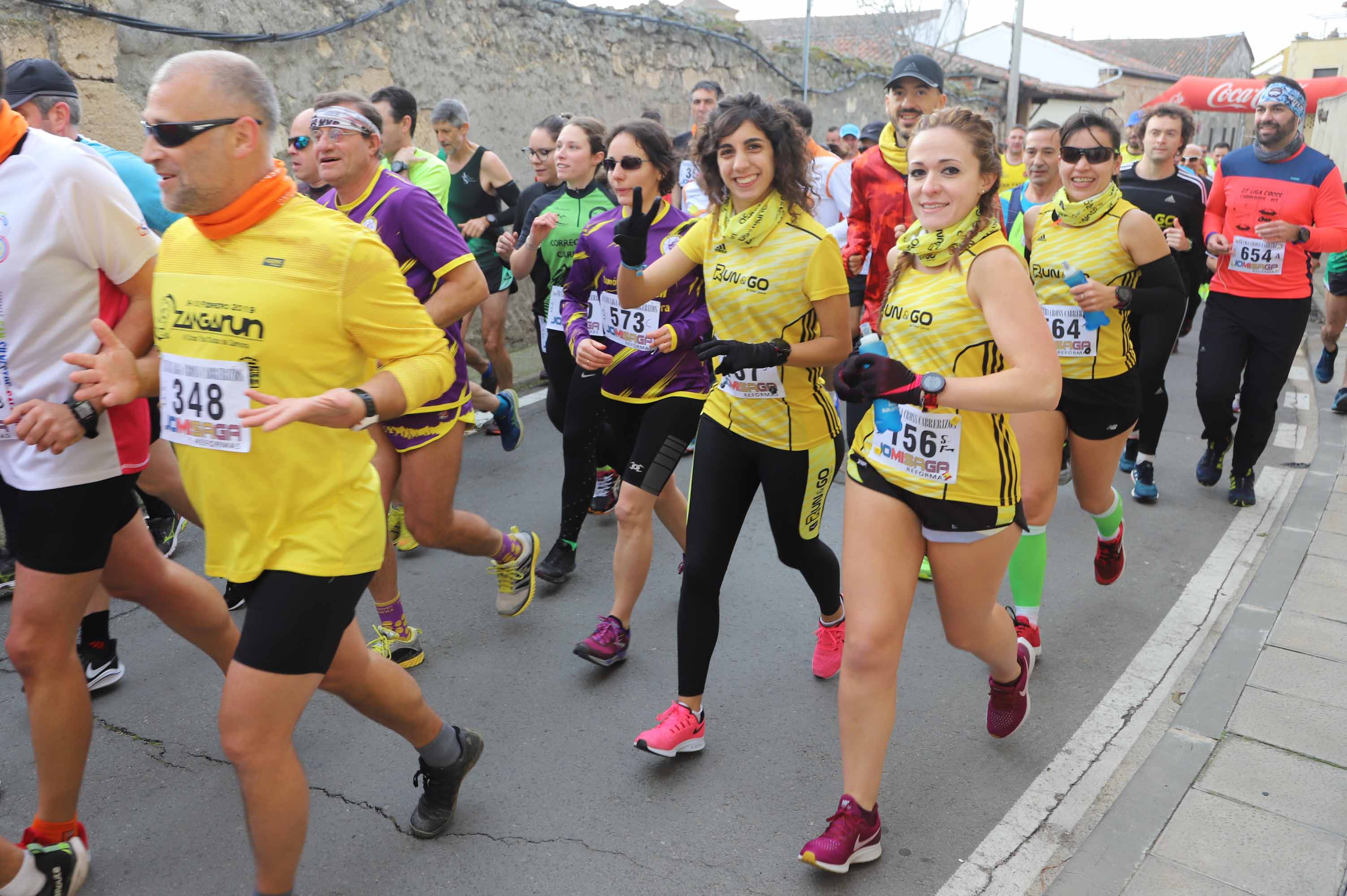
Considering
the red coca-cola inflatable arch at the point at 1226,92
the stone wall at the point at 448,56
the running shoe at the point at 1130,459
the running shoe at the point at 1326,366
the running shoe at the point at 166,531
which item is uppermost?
the red coca-cola inflatable arch at the point at 1226,92

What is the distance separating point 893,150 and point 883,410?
8.40 ft

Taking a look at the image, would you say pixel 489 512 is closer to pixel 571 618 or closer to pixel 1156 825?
pixel 571 618

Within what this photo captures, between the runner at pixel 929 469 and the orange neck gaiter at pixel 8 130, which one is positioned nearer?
the orange neck gaiter at pixel 8 130

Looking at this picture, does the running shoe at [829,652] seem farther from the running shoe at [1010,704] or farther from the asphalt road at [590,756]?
the running shoe at [1010,704]

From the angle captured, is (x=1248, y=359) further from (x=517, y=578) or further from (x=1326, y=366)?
(x=517, y=578)

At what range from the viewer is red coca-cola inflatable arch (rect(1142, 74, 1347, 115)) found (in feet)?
86.0

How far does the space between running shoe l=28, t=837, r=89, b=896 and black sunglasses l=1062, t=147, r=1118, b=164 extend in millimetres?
4174

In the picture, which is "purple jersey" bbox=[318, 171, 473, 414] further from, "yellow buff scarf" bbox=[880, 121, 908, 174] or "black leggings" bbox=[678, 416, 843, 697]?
"yellow buff scarf" bbox=[880, 121, 908, 174]

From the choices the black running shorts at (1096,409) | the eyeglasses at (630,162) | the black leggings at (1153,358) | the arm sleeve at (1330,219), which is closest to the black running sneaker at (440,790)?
the eyeglasses at (630,162)

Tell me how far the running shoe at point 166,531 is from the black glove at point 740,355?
3.26m

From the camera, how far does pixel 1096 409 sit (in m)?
4.15

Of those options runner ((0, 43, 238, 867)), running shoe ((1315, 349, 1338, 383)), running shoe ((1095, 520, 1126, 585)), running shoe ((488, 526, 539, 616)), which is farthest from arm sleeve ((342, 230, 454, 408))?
running shoe ((1315, 349, 1338, 383))

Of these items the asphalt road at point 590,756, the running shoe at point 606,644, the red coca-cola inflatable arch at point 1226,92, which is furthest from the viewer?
the red coca-cola inflatable arch at point 1226,92

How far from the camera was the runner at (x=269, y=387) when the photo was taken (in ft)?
7.35
